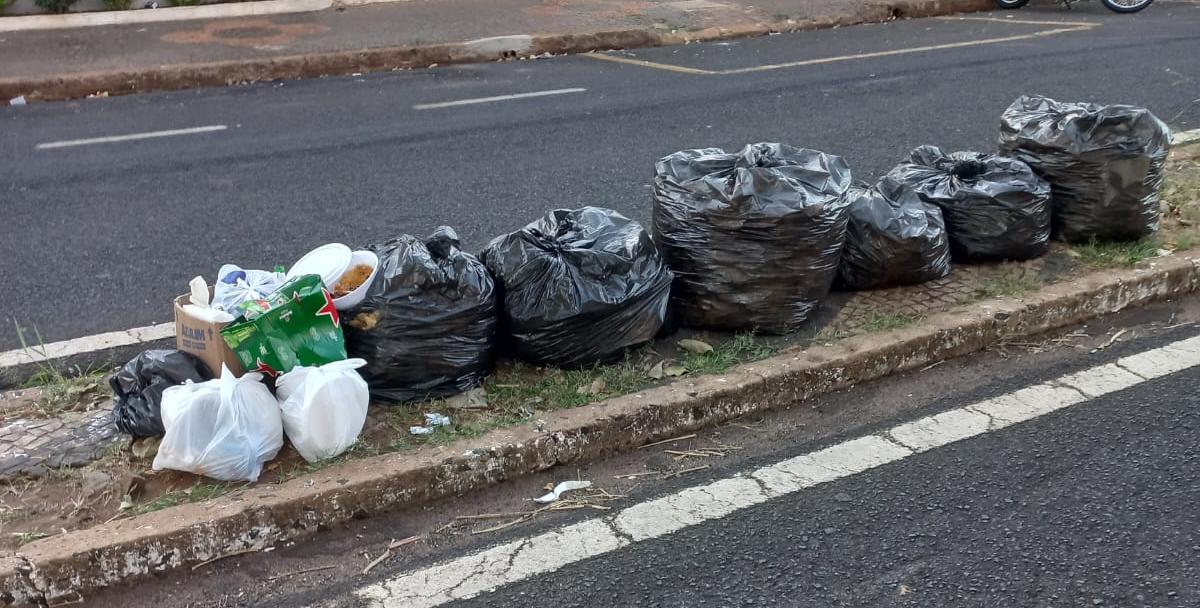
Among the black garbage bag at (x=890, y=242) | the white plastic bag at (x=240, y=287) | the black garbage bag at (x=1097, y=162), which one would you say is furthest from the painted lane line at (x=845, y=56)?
the white plastic bag at (x=240, y=287)

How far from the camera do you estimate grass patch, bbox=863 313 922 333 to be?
3.60 meters

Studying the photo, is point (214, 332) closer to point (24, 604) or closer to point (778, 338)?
point (24, 604)

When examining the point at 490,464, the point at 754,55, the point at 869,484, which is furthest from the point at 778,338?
the point at 754,55

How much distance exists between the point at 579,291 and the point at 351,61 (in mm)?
7490

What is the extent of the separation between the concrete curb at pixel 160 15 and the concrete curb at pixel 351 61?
2527 mm

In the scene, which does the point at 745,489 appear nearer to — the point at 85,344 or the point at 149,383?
the point at 149,383

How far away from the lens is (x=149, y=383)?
9.77 ft

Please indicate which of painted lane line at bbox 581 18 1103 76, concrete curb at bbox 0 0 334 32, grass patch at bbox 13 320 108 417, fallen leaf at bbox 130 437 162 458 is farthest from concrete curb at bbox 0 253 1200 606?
concrete curb at bbox 0 0 334 32

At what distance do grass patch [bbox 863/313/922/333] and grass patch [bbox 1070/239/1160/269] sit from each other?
Result: 1044 mm

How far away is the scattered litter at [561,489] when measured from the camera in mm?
2850

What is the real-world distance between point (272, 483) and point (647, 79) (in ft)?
23.1

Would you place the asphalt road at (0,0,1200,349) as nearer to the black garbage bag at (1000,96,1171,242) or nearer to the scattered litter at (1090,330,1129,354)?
the black garbage bag at (1000,96,1171,242)

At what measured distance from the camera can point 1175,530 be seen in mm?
2635

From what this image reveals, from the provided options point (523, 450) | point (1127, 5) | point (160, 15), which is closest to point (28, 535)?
point (523, 450)
